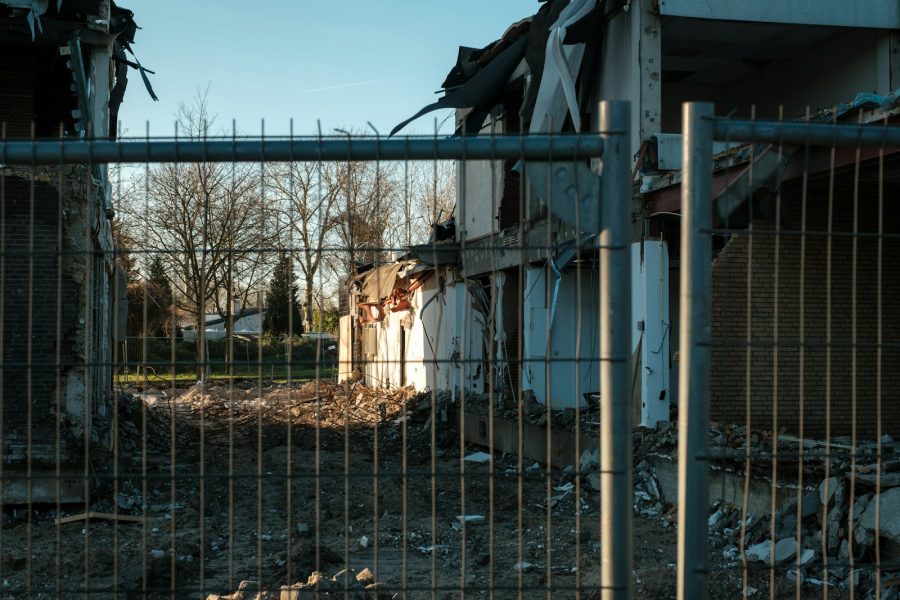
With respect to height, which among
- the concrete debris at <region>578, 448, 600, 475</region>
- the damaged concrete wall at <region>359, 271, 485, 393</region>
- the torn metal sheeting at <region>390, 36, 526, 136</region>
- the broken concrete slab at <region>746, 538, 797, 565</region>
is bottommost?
the broken concrete slab at <region>746, 538, 797, 565</region>

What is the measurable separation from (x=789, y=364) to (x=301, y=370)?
418 inches

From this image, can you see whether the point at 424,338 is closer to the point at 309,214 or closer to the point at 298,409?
the point at 298,409

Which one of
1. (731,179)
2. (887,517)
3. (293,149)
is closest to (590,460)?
(731,179)

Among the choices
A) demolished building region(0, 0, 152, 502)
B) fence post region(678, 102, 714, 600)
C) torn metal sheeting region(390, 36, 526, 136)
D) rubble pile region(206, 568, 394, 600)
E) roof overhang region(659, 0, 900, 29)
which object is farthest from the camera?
torn metal sheeting region(390, 36, 526, 136)

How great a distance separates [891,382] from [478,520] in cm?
731

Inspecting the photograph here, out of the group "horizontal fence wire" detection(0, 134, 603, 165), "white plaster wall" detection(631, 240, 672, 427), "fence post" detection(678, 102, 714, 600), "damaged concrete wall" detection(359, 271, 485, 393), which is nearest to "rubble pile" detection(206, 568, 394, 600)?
"fence post" detection(678, 102, 714, 600)

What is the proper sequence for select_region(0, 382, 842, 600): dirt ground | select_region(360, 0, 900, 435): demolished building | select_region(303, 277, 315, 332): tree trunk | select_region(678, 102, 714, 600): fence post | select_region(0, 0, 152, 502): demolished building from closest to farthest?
select_region(678, 102, 714, 600): fence post, select_region(303, 277, 315, 332): tree trunk, select_region(0, 382, 842, 600): dirt ground, select_region(0, 0, 152, 502): demolished building, select_region(360, 0, 900, 435): demolished building

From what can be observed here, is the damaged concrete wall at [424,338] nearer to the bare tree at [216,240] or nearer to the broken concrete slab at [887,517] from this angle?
the broken concrete slab at [887,517]

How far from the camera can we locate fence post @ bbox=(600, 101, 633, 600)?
117 inches

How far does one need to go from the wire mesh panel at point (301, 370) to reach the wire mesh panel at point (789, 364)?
0.87ft

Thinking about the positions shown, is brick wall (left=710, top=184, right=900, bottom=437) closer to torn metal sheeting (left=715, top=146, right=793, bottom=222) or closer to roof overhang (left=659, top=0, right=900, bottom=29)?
roof overhang (left=659, top=0, right=900, bottom=29)

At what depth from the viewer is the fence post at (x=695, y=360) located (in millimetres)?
2963

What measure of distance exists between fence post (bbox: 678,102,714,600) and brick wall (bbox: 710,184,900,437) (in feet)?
32.2

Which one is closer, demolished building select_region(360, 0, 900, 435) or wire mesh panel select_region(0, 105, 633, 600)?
wire mesh panel select_region(0, 105, 633, 600)
